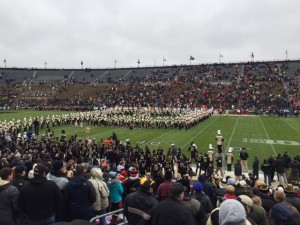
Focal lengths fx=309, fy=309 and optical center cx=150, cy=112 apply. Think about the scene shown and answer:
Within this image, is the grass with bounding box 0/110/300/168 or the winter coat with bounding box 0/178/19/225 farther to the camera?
the grass with bounding box 0/110/300/168

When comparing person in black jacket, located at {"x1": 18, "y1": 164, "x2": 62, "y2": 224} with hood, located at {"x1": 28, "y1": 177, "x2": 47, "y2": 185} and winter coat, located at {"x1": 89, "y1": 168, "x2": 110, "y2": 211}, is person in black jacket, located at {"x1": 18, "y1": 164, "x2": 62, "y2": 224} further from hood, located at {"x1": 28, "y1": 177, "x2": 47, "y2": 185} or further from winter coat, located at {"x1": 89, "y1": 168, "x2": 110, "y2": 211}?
winter coat, located at {"x1": 89, "y1": 168, "x2": 110, "y2": 211}

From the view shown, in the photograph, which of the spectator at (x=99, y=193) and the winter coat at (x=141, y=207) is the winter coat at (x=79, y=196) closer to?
the spectator at (x=99, y=193)

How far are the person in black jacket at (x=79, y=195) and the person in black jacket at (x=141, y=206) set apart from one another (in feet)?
2.96

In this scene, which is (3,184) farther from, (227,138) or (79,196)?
(227,138)

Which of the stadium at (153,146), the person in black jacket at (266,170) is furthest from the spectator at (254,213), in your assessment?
the person in black jacket at (266,170)

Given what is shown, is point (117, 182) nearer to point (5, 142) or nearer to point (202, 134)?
point (5, 142)

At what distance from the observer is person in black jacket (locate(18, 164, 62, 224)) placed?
182 inches

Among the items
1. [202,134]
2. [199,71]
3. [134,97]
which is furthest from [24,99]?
[202,134]

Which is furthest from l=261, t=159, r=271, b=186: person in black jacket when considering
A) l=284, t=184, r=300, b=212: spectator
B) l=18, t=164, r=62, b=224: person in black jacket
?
l=18, t=164, r=62, b=224: person in black jacket

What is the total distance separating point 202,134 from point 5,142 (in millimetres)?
15076

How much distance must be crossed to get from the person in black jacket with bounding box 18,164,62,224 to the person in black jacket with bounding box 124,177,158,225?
43.7 inches

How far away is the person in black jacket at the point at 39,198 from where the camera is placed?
15.1ft

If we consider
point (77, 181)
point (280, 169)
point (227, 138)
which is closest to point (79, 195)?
point (77, 181)

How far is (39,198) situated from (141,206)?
1.52 metres
